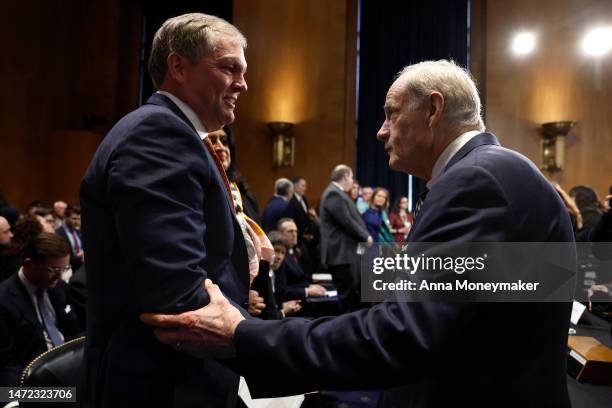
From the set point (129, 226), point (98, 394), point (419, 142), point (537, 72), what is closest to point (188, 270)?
point (129, 226)

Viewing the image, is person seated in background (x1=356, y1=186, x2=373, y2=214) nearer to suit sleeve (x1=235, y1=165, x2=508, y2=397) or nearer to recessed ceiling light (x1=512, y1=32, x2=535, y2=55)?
recessed ceiling light (x1=512, y1=32, x2=535, y2=55)

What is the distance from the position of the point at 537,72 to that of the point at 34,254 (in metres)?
8.71

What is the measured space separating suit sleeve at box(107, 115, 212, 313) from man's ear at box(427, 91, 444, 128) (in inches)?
21.5

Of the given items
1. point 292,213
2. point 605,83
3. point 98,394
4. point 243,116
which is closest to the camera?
point 98,394

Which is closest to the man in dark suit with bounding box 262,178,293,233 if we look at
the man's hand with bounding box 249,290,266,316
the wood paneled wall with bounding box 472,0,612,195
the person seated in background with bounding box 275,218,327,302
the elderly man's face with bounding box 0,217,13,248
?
the person seated in background with bounding box 275,218,327,302

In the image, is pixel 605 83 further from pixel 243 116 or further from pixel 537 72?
pixel 243 116

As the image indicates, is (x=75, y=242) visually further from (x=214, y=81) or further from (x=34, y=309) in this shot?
(x=214, y=81)

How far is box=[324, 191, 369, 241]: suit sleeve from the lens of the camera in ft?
19.2

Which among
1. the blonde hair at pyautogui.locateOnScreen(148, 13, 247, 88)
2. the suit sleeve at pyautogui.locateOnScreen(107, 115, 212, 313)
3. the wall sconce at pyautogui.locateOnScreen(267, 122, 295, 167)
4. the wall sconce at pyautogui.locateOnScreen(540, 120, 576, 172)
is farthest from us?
the wall sconce at pyautogui.locateOnScreen(267, 122, 295, 167)

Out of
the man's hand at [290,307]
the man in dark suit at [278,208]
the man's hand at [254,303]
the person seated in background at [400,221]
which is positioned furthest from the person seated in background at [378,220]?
the man's hand at [254,303]

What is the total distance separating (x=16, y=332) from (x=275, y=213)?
3948 mm

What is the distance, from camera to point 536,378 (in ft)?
3.48

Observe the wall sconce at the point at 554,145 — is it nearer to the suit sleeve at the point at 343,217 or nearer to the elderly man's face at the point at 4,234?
the suit sleeve at the point at 343,217

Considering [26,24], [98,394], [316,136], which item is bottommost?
[98,394]
